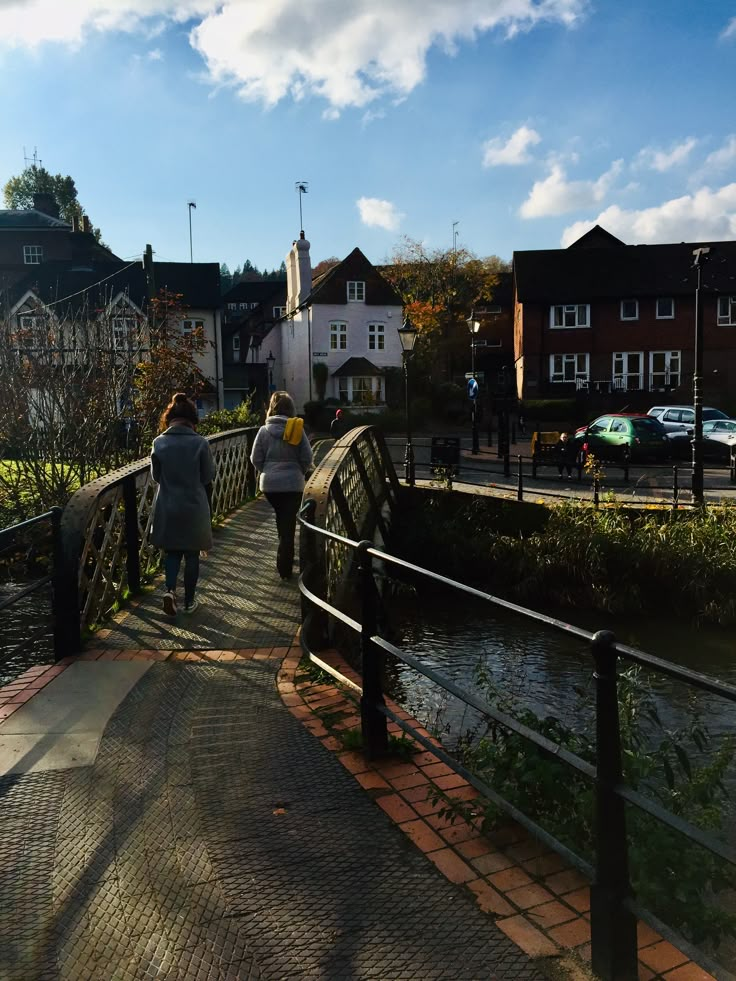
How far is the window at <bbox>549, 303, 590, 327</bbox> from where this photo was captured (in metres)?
49.4

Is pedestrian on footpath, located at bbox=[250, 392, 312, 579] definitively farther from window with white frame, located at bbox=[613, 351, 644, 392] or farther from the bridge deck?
window with white frame, located at bbox=[613, 351, 644, 392]

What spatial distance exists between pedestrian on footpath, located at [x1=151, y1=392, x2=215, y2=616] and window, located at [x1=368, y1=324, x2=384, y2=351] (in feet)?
145

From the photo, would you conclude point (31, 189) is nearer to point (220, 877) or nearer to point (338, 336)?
point (338, 336)

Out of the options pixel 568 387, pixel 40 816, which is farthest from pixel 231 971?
pixel 568 387

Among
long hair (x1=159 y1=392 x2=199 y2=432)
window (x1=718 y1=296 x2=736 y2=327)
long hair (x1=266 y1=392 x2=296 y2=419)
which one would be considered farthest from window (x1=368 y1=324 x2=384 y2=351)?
long hair (x1=159 y1=392 x2=199 y2=432)

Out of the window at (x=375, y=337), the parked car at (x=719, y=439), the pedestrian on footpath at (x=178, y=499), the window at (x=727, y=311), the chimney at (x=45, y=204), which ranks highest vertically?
the chimney at (x=45, y=204)

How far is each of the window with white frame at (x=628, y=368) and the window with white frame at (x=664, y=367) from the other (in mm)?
584

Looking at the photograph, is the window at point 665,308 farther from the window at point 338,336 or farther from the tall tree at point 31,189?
the tall tree at point 31,189

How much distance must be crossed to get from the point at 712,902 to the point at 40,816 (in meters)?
3.38

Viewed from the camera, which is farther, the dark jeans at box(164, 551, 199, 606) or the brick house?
the brick house

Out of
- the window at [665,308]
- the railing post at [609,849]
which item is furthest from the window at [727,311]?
the railing post at [609,849]

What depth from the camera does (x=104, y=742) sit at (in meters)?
4.48

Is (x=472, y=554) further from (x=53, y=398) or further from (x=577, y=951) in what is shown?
(x=577, y=951)

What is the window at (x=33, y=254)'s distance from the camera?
2473 inches
